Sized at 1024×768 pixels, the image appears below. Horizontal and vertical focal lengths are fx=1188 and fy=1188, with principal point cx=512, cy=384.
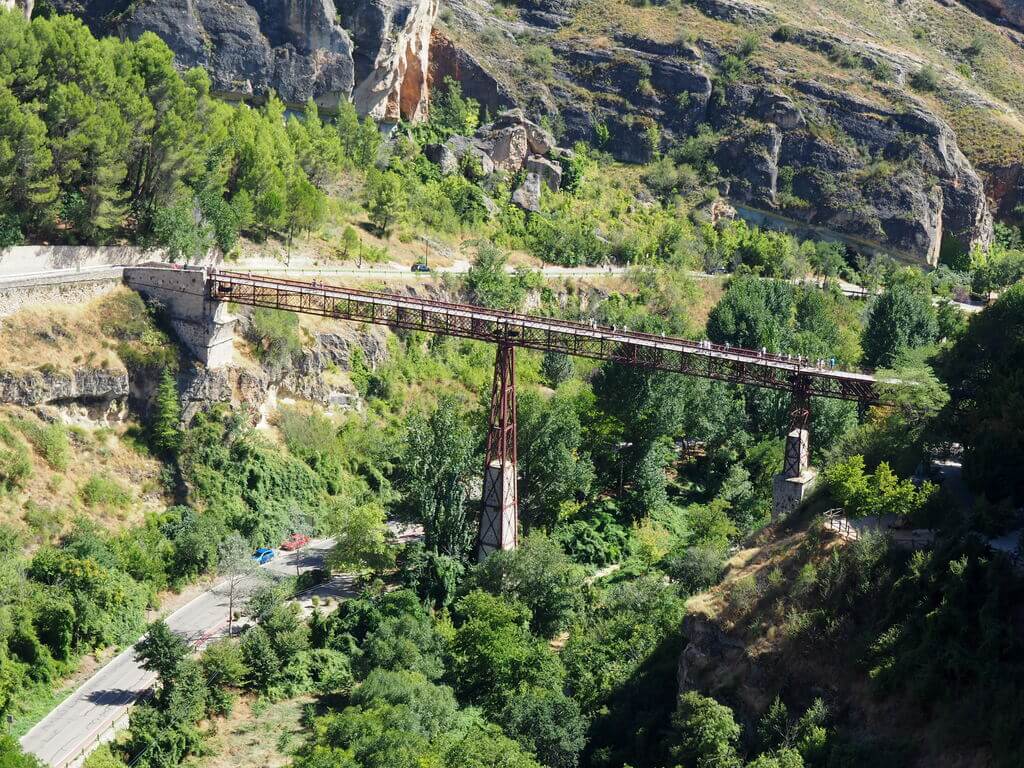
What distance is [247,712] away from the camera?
145ft

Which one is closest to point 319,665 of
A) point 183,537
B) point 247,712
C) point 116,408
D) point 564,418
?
point 247,712

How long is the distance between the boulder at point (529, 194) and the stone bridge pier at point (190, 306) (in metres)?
46.7

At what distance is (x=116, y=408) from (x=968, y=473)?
125 ft

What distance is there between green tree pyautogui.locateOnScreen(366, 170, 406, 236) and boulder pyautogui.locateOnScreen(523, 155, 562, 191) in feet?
79.3

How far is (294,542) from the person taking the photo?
187 feet

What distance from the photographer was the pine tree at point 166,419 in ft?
186

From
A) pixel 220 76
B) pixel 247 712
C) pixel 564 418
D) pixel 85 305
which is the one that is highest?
pixel 220 76

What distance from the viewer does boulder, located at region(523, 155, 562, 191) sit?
10869 centimetres

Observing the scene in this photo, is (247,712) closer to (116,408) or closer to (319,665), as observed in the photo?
(319,665)

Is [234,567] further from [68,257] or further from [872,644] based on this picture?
[872,644]

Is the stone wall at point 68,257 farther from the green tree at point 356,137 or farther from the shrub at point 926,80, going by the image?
the shrub at point 926,80

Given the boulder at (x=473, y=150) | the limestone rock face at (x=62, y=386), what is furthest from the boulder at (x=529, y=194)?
the limestone rock face at (x=62, y=386)

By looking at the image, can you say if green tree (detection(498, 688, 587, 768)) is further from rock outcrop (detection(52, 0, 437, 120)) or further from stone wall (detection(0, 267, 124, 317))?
rock outcrop (detection(52, 0, 437, 120))

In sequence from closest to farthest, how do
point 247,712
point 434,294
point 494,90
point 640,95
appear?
1. point 247,712
2. point 434,294
3. point 494,90
4. point 640,95
